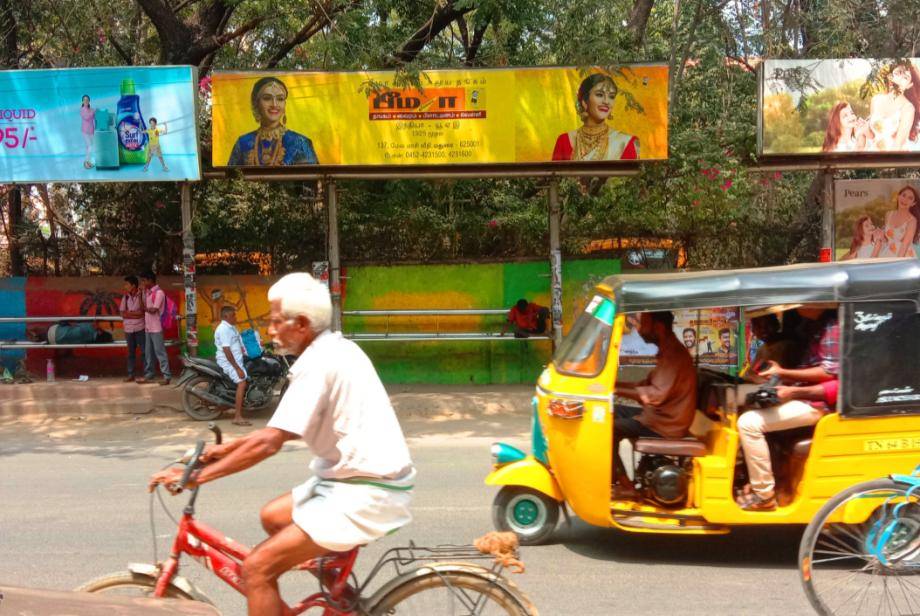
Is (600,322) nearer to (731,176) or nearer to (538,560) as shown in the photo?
(538,560)

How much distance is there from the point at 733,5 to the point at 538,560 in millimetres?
12134

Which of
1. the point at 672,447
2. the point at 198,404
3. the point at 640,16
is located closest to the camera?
the point at 672,447

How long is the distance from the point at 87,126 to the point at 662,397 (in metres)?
9.20

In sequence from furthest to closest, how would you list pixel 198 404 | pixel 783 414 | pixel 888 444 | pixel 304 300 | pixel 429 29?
pixel 429 29
pixel 198 404
pixel 783 414
pixel 888 444
pixel 304 300

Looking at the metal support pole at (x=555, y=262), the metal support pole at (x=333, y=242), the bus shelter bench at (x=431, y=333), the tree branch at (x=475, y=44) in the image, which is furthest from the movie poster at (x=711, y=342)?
the tree branch at (x=475, y=44)

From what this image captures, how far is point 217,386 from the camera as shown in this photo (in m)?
10.8

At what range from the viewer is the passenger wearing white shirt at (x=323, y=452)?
2.98 metres

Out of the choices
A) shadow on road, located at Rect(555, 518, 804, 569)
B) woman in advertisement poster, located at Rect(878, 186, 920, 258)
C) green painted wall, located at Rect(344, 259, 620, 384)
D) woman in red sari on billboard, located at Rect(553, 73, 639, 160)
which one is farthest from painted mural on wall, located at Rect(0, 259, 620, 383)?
shadow on road, located at Rect(555, 518, 804, 569)

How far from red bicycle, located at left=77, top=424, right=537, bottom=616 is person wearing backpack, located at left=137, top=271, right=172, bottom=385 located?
913cm

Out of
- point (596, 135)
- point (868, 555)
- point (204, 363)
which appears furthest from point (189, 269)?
point (868, 555)

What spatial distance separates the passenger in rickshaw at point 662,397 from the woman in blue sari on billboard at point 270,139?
6.89m

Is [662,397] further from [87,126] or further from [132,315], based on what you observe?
[87,126]

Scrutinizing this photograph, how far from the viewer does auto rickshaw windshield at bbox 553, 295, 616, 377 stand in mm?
5262

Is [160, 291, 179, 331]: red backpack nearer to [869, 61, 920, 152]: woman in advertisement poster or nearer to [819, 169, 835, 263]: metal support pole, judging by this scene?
[819, 169, 835, 263]: metal support pole
